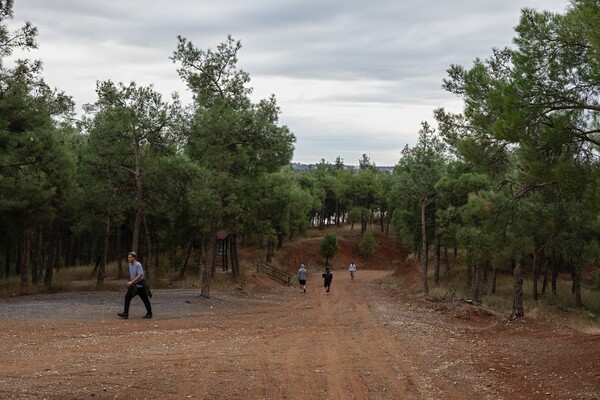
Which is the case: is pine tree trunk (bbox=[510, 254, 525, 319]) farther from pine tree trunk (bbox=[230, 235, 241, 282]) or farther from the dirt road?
pine tree trunk (bbox=[230, 235, 241, 282])

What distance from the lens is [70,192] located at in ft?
88.5

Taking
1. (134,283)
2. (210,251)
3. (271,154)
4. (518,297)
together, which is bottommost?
(518,297)

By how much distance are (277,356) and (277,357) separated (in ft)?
0.39

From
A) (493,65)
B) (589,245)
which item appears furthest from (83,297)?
(589,245)

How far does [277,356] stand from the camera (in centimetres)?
1138

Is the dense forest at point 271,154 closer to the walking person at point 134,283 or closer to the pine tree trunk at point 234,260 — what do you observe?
the pine tree trunk at point 234,260

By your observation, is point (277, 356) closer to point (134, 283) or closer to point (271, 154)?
point (134, 283)

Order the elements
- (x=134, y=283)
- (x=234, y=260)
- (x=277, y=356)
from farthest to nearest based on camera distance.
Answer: (x=234, y=260) < (x=134, y=283) < (x=277, y=356)

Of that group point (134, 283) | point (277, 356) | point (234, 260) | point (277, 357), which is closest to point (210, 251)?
point (134, 283)

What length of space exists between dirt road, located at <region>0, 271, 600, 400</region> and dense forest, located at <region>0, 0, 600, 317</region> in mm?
3157

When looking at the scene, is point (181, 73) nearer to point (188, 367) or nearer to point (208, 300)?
point (208, 300)

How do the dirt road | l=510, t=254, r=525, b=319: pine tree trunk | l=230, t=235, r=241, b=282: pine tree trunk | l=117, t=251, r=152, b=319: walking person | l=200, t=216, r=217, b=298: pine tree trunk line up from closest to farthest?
the dirt road
l=117, t=251, r=152, b=319: walking person
l=510, t=254, r=525, b=319: pine tree trunk
l=200, t=216, r=217, b=298: pine tree trunk
l=230, t=235, r=241, b=282: pine tree trunk

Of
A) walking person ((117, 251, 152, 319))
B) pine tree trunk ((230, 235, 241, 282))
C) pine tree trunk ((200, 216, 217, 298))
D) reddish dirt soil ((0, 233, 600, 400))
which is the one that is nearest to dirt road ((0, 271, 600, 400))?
reddish dirt soil ((0, 233, 600, 400))

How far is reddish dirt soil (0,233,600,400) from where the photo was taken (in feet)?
28.6
